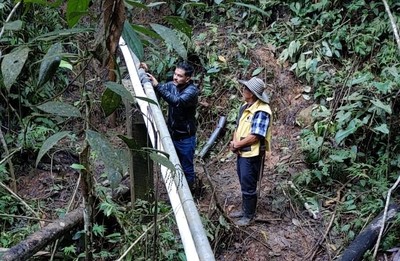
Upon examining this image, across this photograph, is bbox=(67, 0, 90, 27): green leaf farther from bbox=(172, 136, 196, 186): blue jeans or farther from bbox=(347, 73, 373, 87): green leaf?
bbox=(347, 73, 373, 87): green leaf

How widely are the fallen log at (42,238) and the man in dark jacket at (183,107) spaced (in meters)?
1.37

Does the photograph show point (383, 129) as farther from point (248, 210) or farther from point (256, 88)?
point (248, 210)

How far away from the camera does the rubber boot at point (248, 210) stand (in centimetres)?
441

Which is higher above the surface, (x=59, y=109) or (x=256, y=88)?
(x=59, y=109)

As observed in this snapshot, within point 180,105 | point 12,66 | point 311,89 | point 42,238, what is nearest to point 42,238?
point 42,238

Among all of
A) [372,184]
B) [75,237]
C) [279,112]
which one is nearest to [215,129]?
[279,112]

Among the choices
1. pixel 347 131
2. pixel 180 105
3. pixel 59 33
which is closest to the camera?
pixel 59 33

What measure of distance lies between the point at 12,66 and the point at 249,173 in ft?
11.1

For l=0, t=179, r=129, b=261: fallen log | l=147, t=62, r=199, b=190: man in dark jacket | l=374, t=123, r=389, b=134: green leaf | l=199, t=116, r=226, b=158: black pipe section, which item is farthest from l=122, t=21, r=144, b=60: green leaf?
l=199, t=116, r=226, b=158: black pipe section

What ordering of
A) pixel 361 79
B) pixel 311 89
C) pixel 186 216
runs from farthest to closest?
pixel 311 89
pixel 361 79
pixel 186 216

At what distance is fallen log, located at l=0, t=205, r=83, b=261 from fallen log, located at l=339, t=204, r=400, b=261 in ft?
7.02

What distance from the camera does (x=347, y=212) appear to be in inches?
173

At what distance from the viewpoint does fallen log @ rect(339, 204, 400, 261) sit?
142 inches

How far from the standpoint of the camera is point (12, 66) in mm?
1070
